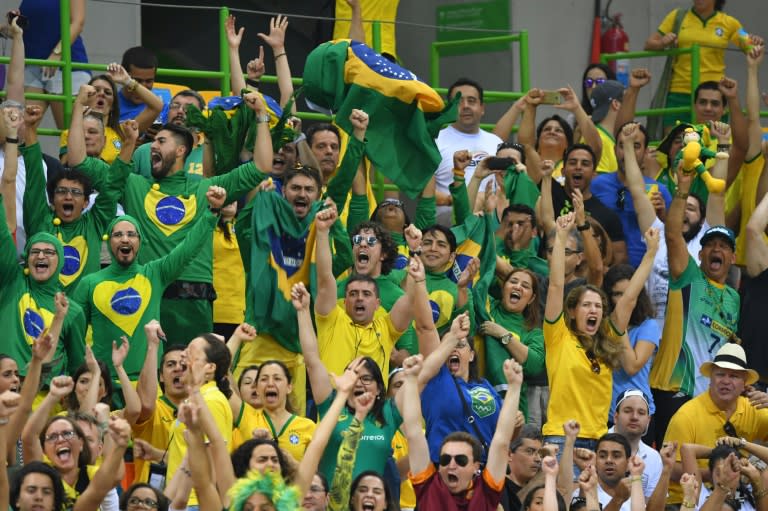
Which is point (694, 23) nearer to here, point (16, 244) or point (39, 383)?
point (16, 244)

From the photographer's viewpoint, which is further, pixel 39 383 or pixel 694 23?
pixel 694 23

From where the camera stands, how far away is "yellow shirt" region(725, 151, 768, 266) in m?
14.4

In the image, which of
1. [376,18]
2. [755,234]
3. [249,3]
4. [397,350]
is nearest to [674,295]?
[755,234]

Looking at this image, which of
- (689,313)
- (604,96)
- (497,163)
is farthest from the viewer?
(604,96)

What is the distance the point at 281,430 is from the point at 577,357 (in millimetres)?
2226

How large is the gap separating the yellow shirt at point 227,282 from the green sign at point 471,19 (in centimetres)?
595

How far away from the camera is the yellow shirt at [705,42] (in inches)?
630

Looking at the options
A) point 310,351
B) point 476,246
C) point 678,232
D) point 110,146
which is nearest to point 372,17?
point 110,146

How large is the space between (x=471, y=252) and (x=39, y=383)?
11.1ft

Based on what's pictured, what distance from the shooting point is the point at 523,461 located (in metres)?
10.8

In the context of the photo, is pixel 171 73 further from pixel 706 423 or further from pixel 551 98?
pixel 706 423

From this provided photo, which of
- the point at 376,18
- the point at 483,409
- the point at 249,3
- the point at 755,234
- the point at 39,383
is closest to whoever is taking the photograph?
the point at 39,383

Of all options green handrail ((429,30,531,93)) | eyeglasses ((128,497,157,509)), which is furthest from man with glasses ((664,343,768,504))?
green handrail ((429,30,531,93))

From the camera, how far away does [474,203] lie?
42.6 feet
